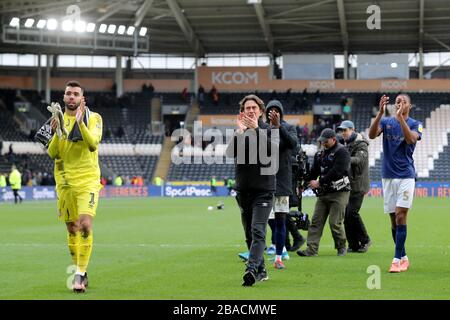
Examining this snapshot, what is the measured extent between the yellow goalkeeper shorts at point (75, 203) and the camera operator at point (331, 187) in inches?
219

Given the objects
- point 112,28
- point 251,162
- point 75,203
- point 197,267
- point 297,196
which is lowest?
point 197,267

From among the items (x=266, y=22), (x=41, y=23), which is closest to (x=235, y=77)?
(x=266, y=22)

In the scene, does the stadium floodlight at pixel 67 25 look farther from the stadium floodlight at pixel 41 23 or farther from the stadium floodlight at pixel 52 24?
the stadium floodlight at pixel 41 23

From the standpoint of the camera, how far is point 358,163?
650 inches

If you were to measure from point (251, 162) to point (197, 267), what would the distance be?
8.65 ft

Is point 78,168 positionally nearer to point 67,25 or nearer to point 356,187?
point 356,187

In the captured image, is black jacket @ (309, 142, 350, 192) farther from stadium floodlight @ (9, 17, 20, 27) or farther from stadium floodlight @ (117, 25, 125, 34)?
stadium floodlight @ (117, 25, 125, 34)

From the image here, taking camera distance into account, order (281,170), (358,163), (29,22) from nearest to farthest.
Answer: (281,170), (358,163), (29,22)

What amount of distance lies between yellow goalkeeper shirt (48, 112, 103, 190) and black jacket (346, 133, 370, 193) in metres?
6.98

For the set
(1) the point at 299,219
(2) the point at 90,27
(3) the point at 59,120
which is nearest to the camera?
(3) the point at 59,120

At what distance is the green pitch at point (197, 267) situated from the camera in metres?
10.0

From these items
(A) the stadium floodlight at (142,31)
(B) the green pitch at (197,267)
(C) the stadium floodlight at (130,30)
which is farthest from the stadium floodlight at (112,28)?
(B) the green pitch at (197,267)

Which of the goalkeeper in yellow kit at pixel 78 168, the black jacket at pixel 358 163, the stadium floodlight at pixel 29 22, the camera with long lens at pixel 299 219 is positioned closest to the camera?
the goalkeeper in yellow kit at pixel 78 168
